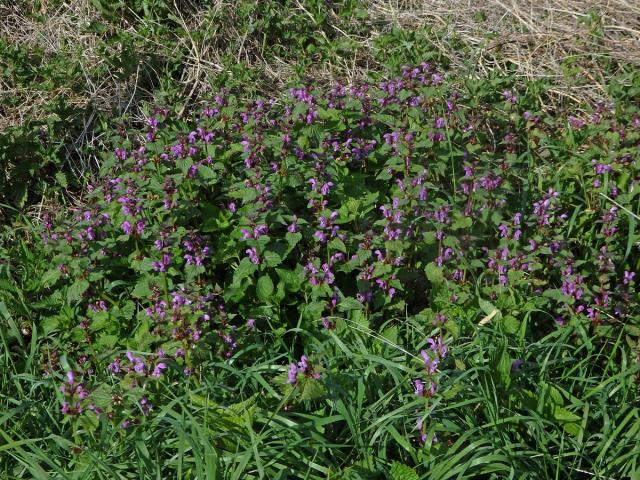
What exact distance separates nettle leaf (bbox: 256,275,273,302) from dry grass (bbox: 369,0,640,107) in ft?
7.86

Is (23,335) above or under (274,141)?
under

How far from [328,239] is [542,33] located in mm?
2627

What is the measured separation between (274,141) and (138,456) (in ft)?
5.09

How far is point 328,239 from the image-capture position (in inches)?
148

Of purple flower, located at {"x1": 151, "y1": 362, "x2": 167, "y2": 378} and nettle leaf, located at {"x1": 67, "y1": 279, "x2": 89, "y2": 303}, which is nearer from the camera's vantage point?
purple flower, located at {"x1": 151, "y1": 362, "x2": 167, "y2": 378}

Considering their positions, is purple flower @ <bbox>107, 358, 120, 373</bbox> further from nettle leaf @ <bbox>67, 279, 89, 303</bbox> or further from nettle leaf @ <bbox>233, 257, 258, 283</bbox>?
nettle leaf @ <bbox>233, 257, 258, 283</bbox>

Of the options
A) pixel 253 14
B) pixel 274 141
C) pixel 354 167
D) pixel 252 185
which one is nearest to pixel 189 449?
pixel 252 185

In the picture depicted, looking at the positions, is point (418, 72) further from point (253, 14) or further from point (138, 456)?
point (138, 456)

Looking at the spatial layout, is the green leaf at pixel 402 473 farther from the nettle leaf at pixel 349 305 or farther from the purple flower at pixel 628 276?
the purple flower at pixel 628 276

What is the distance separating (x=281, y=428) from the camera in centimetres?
295

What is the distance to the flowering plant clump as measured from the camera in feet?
11.4

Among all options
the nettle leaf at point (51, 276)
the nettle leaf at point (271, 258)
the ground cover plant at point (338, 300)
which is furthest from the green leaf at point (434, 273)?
the nettle leaf at point (51, 276)

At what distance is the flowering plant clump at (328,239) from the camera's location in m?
3.48

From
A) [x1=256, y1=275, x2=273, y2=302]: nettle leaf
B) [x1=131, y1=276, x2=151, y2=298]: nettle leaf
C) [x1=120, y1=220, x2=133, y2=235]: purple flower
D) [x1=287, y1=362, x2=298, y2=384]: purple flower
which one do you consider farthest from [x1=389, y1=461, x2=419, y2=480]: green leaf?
[x1=120, y1=220, x2=133, y2=235]: purple flower
